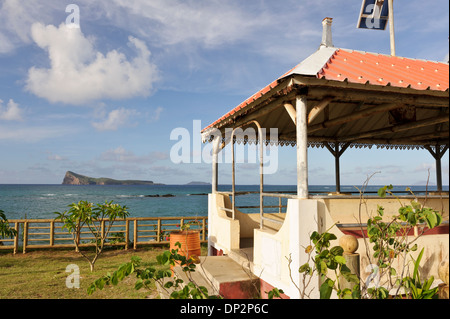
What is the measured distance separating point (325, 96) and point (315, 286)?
8.50 ft

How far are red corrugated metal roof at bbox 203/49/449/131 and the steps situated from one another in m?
2.90

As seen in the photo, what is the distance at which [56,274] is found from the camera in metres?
8.23

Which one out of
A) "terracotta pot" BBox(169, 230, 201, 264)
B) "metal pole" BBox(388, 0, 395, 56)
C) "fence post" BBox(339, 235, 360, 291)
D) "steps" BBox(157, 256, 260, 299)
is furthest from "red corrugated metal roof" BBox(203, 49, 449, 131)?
"steps" BBox(157, 256, 260, 299)

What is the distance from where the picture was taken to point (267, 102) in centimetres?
505

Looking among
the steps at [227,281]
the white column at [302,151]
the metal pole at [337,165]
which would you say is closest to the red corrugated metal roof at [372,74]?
the white column at [302,151]

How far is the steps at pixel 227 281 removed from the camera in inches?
189

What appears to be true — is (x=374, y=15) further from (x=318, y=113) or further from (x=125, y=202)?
(x=125, y=202)

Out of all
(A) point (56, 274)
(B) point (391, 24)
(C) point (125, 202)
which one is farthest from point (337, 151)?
(C) point (125, 202)

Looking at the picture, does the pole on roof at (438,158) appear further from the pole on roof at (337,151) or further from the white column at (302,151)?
the white column at (302,151)

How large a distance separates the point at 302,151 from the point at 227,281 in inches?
90.4
